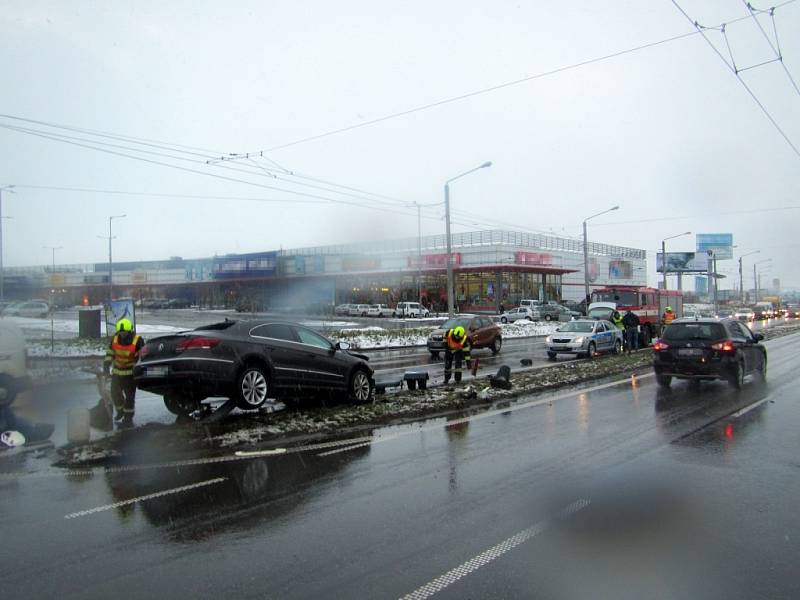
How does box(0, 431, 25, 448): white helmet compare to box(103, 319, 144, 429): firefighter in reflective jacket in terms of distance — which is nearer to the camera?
box(0, 431, 25, 448): white helmet

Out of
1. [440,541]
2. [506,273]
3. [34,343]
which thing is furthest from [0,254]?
[506,273]

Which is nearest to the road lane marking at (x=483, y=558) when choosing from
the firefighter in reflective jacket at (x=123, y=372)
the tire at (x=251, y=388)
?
the tire at (x=251, y=388)

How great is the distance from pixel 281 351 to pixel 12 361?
378cm

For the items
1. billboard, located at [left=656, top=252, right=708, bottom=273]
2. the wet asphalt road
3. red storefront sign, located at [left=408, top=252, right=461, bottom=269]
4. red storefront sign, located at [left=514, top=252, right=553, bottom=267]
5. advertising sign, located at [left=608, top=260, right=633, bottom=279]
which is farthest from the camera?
billboard, located at [left=656, top=252, right=708, bottom=273]

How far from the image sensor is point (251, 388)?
920cm

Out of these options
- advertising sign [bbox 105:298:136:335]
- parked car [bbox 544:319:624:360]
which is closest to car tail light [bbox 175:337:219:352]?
advertising sign [bbox 105:298:136:335]

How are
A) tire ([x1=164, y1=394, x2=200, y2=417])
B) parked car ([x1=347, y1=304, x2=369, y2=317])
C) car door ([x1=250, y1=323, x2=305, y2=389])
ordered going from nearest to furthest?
car door ([x1=250, y1=323, x2=305, y2=389])
tire ([x1=164, y1=394, x2=200, y2=417])
parked car ([x1=347, y1=304, x2=369, y2=317])

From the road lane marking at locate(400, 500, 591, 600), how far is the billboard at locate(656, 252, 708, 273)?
3381 inches

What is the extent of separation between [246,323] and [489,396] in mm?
4704

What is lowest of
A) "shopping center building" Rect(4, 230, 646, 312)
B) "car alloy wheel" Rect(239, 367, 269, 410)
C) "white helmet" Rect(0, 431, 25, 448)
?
"white helmet" Rect(0, 431, 25, 448)

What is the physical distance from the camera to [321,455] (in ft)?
23.9

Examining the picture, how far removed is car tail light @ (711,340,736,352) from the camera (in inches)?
499

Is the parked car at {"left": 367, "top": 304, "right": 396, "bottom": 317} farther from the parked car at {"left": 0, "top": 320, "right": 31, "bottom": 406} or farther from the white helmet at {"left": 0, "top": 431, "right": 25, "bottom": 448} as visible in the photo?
the white helmet at {"left": 0, "top": 431, "right": 25, "bottom": 448}

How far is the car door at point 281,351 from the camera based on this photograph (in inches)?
376
